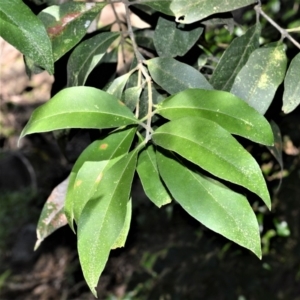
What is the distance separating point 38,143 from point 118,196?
2.68m

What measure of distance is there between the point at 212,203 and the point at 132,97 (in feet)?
0.67

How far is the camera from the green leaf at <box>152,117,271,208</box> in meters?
0.55

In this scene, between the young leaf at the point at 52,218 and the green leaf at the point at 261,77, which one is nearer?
the green leaf at the point at 261,77

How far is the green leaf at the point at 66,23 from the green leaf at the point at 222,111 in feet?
0.56

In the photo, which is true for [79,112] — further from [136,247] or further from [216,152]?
[136,247]

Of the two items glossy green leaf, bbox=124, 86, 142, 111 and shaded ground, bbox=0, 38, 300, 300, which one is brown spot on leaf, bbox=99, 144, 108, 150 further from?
shaded ground, bbox=0, 38, 300, 300

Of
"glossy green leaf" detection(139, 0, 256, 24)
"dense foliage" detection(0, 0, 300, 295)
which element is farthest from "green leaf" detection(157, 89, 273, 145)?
"glossy green leaf" detection(139, 0, 256, 24)

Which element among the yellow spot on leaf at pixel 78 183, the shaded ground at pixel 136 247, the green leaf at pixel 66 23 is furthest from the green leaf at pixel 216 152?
the shaded ground at pixel 136 247

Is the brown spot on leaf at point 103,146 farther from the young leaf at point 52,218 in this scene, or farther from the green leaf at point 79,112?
the young leaf at point 52,218

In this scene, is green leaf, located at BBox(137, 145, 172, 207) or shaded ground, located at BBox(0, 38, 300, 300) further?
shaded ground, located at BBox(0, 38, 300, 300)

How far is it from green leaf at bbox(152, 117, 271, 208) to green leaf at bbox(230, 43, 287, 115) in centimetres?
12

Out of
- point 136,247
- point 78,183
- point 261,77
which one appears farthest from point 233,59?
point 136,247

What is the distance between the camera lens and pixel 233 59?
0.74 m

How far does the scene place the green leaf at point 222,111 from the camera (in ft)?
1.96
